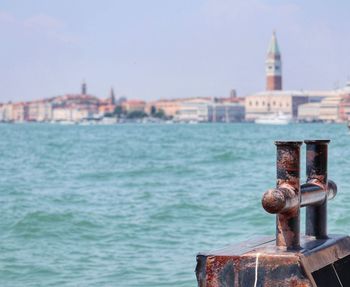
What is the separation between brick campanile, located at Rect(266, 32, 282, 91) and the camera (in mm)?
170750

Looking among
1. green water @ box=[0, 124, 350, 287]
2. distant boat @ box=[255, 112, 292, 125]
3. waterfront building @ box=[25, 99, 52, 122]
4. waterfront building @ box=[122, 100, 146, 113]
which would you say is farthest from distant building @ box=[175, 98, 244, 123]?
green water @ box=[0, 124, 350, 287]

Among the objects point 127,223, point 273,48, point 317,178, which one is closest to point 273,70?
point 273,48

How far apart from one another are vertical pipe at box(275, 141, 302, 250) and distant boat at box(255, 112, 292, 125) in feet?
444

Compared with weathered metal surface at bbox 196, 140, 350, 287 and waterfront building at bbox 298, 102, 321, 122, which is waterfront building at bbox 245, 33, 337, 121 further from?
weathered metal surface at bbox 196, 140, 350, 287

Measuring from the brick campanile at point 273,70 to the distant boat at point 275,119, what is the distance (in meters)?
15.1

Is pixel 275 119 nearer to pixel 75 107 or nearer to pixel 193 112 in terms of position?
pixel 193 112

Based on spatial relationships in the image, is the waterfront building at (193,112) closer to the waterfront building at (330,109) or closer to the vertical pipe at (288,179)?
the waterfront building at (330,109)

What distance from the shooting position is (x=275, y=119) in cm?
14362

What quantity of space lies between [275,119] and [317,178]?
140 meters

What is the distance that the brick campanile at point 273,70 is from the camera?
560ft

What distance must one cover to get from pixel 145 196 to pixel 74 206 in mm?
2266

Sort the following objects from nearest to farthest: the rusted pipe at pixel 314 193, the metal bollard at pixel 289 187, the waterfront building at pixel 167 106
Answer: the metal bollard at pixel 289 187 → the rusted pipe at pixel 314 193 → the waterfront building at pixel 167 106

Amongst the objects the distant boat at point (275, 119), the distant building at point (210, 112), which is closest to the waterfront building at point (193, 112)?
the distant building at point (210, 112)

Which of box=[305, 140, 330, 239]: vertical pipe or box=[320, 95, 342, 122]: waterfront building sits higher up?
box=[305, 140, 330, 239]: vertical pipe
